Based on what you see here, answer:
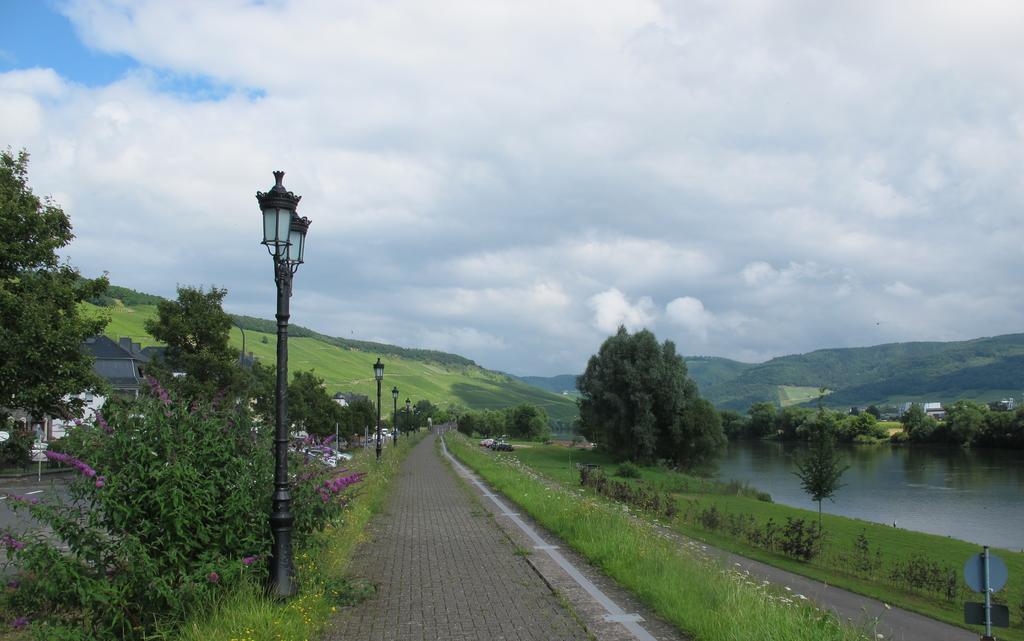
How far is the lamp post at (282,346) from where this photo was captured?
675 cm

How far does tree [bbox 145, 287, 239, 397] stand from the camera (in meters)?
28.5

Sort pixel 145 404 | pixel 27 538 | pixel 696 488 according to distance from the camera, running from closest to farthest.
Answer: pixel 27 538 < pixel 145 404 < pixel 696 488

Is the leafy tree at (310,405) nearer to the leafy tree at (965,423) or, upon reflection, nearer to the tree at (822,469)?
the tree at (822,469)

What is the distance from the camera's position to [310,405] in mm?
60312

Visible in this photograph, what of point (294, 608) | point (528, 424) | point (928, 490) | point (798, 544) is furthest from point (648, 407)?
point (528, 424)

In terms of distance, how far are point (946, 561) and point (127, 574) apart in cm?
2365

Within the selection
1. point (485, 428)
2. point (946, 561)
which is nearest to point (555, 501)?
point (946, 561)

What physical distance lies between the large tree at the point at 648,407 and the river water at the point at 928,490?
4082mm

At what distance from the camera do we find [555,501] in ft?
51.9

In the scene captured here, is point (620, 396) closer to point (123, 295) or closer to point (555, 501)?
point (555, 501)

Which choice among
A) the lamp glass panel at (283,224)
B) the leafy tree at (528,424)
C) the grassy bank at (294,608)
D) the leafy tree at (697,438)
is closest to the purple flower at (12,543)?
the grassy bank at (294,608)

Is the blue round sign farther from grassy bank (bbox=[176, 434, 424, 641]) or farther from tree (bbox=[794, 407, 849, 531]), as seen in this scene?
tree (bbox=[794, 407, 849, 531])

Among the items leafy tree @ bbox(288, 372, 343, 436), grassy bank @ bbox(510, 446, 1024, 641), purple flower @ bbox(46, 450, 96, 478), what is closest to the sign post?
grassy bank @ bbox(510, 446, 1024, 641)

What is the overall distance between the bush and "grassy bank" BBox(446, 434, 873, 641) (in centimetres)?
3843
